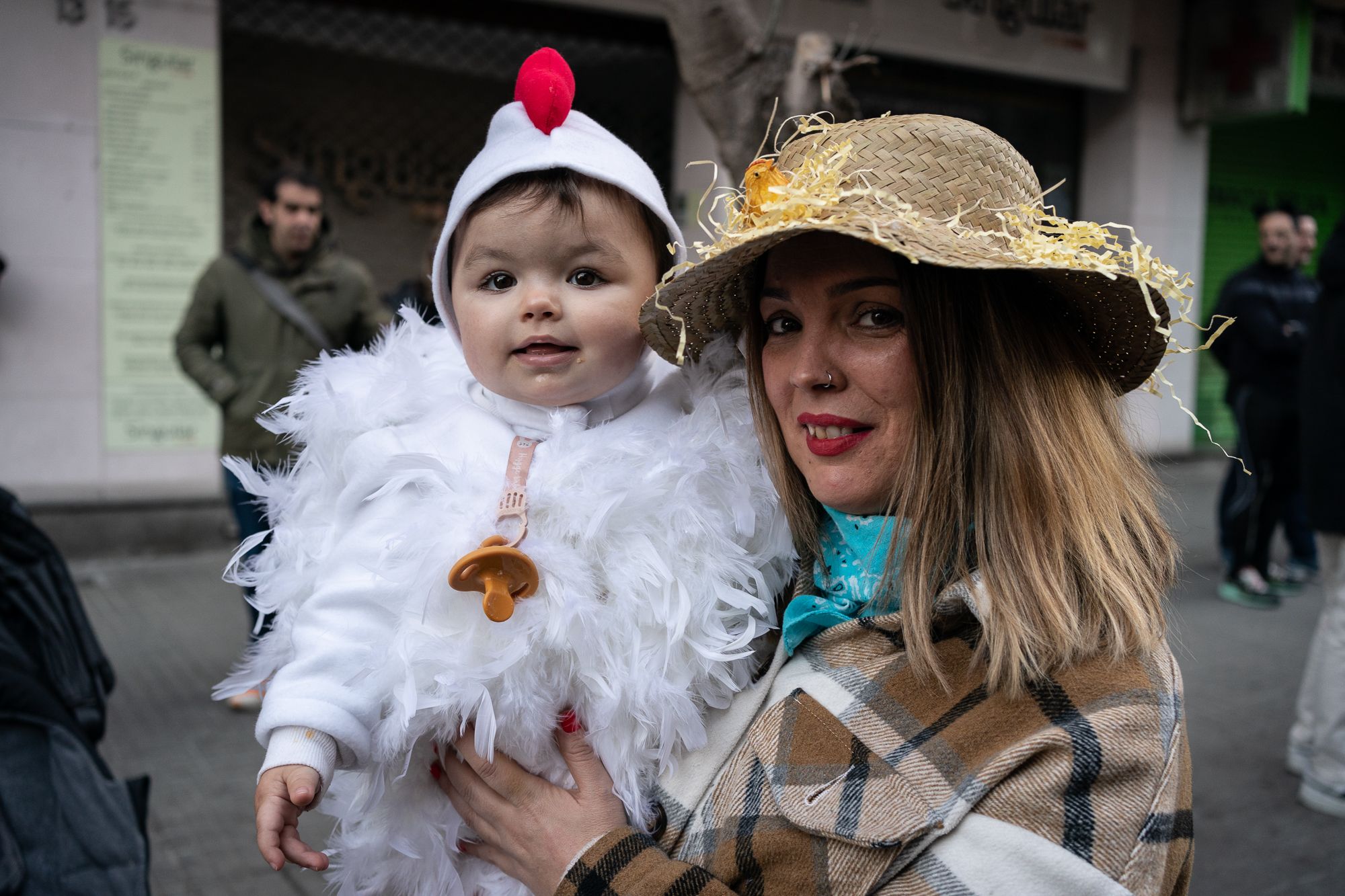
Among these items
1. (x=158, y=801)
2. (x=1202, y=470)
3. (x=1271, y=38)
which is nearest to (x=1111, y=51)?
(x=1271, y=38)

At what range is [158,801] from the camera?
4082 mm

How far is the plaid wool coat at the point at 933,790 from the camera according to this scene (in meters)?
1.31

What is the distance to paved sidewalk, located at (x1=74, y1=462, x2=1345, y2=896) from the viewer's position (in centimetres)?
375

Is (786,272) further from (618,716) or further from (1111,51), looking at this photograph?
(1111,51)

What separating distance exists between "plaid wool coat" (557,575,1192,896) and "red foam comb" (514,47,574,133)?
95cm

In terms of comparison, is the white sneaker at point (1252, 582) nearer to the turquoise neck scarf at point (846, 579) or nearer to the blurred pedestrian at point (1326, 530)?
the blurred pedestrian at point (1326, 530)

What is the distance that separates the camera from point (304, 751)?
1576 mm

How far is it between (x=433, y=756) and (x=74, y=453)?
21.1ft

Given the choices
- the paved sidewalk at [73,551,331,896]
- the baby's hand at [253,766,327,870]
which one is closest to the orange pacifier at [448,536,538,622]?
the baby's hand at [253,766,327,870]

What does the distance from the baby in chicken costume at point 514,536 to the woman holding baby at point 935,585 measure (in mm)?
110

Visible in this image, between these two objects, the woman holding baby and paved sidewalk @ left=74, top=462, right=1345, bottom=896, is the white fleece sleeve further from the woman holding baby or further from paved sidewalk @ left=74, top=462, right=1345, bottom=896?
paved sidewalk @ left=74, top=462, right=1345, bottom=896

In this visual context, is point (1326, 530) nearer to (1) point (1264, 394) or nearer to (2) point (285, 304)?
(1) point (1264, 394)

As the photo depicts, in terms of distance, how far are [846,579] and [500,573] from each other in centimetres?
51

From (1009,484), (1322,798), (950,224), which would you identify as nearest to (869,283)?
(950,224)
